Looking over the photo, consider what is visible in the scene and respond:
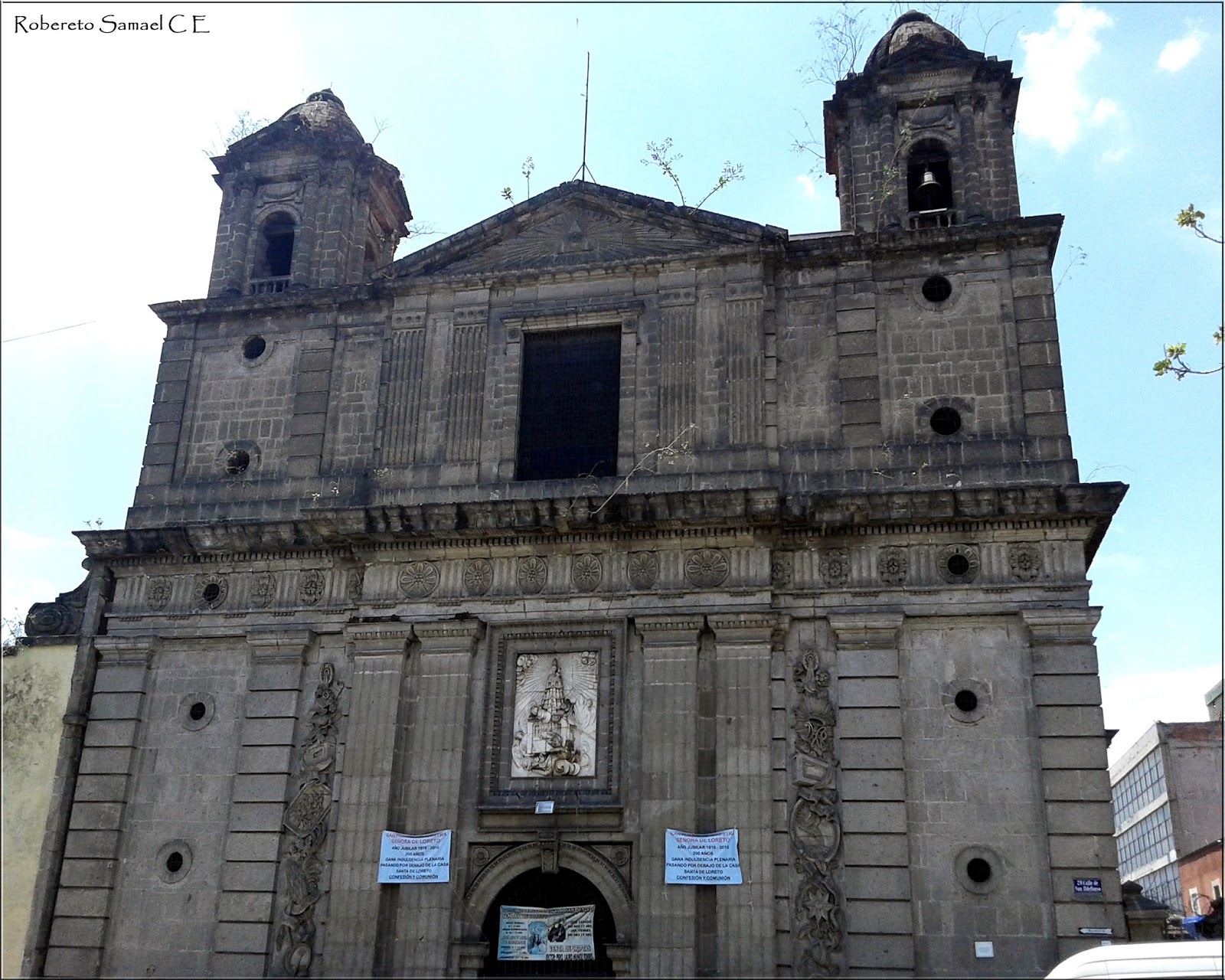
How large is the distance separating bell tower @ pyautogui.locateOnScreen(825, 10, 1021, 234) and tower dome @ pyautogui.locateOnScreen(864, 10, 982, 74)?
26 mm

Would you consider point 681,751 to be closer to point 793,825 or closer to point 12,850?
point 793,825

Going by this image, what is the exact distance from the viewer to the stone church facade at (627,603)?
17.4 m

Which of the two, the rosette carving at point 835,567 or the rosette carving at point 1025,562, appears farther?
the rosette carving at point 835,567

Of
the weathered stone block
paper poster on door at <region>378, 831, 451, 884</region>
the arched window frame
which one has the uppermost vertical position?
the arched window frame

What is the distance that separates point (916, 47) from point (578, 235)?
7056 mm

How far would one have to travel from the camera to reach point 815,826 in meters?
17.6

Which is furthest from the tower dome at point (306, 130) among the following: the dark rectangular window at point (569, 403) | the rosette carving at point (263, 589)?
the rosette carving at point (263, 589)

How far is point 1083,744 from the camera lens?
17.2 metres

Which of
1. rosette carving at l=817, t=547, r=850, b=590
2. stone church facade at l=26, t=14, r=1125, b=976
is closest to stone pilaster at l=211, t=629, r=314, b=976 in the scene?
stone church facade at l=26, t=14, r=1125, b=976

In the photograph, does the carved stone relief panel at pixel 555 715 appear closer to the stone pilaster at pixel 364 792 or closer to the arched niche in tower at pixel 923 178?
the stone pilaster at pixel 364 792

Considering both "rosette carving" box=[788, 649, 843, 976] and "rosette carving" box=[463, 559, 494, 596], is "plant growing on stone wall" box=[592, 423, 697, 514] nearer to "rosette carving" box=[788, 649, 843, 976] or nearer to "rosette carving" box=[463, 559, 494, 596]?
"rosette carving" box=[463, 559, 494, 596]

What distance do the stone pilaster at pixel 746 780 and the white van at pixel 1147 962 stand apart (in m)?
7.89

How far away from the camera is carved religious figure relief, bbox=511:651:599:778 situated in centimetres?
1858

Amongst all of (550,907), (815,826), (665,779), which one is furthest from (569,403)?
(550,907)
